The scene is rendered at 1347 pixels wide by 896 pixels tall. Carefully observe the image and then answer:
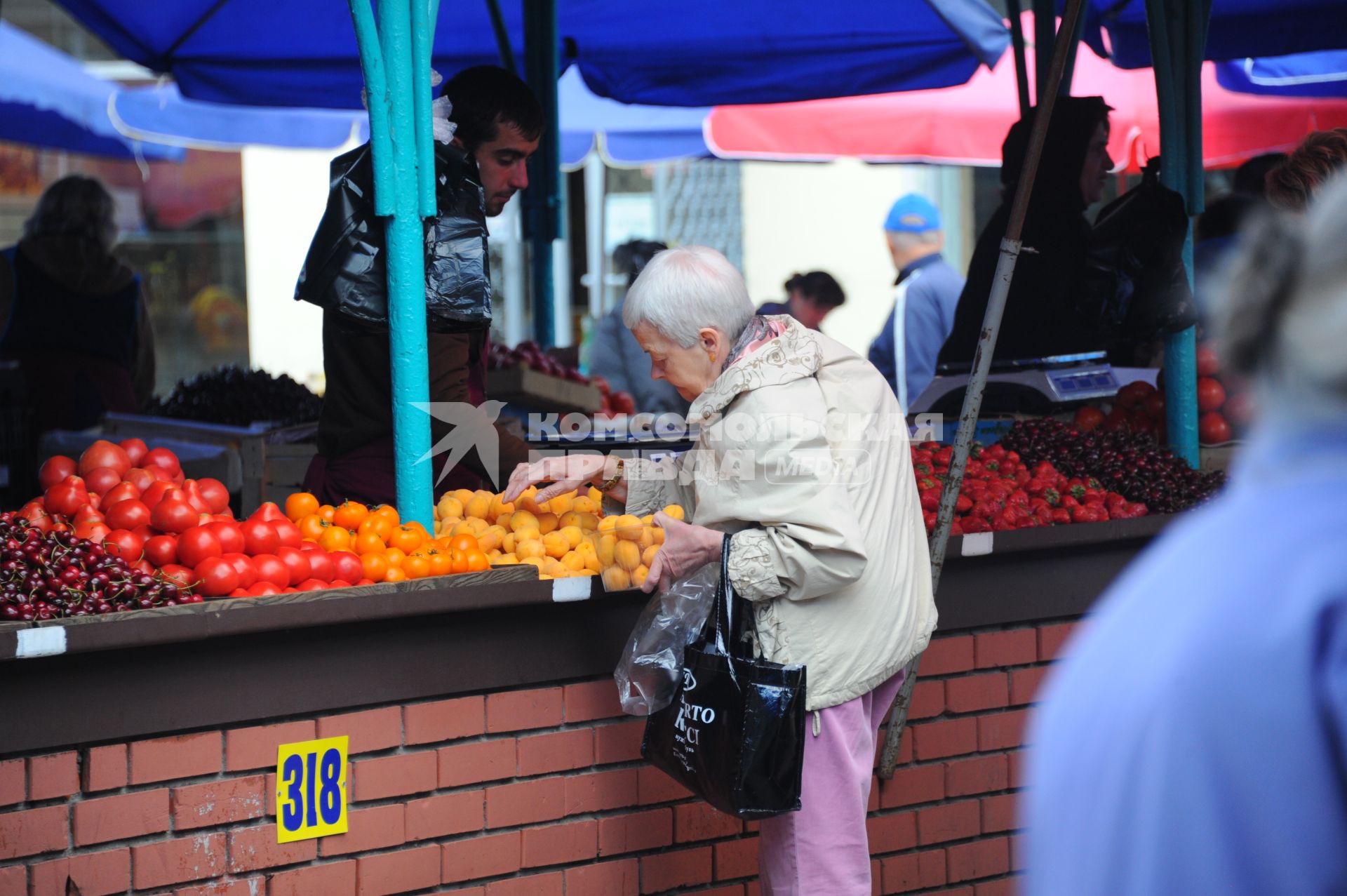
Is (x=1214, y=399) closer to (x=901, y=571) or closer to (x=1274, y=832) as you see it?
(x=901, y=571)

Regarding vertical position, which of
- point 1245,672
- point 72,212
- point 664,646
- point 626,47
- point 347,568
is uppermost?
point 626,47

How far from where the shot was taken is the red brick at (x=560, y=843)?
296 centimetres

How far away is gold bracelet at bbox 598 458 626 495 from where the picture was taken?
3.12 meters

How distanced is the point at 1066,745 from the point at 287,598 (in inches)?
75.2

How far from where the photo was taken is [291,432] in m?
5.27

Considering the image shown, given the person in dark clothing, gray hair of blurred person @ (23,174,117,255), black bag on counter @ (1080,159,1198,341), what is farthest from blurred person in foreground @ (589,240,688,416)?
black bag on counter @ (1080,159,1198,341)

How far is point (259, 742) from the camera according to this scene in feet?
8.71

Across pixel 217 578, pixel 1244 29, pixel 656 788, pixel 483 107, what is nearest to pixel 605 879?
pixel 656 788

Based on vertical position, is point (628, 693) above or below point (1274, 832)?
below

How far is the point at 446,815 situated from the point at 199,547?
2.51 ft

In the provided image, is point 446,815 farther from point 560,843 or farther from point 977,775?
point 977,775

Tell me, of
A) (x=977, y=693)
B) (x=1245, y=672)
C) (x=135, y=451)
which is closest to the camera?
(x=1245, y=672)

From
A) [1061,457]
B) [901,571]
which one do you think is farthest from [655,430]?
[901,571]

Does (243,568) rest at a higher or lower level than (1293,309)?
lower
